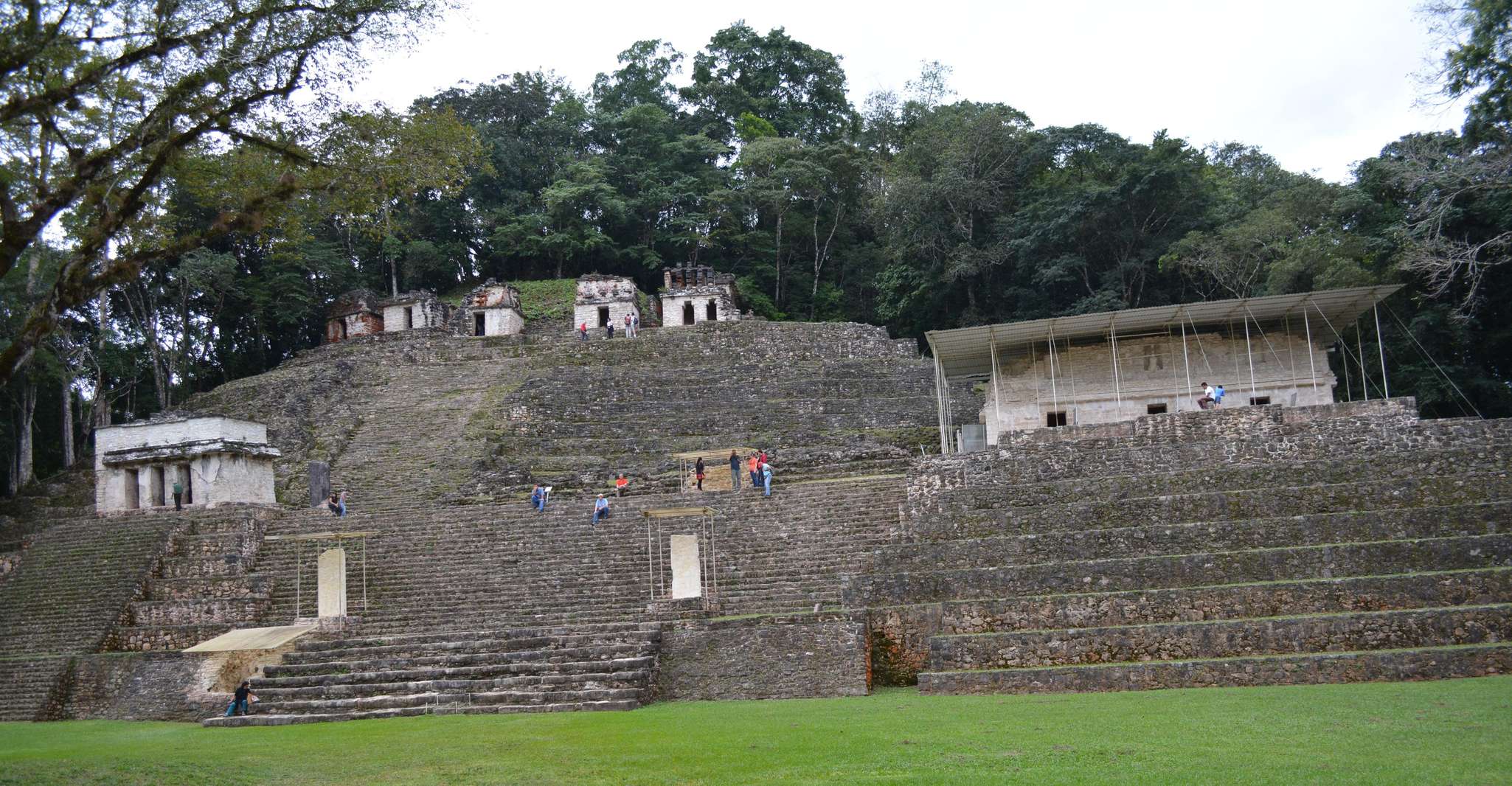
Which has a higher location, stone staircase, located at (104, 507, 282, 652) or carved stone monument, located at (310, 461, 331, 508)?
carved stone monument, located at (310, 461, 331, 508)

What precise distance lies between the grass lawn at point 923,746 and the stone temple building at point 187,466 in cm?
1224

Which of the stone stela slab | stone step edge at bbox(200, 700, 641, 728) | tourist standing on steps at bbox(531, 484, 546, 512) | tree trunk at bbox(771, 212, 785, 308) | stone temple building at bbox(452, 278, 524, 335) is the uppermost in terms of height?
tree trunk at bbox(771, 212, 785, 308)

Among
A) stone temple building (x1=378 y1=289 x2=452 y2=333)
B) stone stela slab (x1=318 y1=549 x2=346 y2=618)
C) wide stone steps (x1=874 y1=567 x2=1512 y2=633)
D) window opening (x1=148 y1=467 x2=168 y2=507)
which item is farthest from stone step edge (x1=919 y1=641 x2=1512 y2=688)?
stone temple building (x1=378 y1=289 x2=452 y2=333)

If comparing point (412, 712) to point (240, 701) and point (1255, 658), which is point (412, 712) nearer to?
point (240, 701)

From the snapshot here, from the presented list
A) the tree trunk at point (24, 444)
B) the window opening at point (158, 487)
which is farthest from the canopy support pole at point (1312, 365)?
the tree trunk at point (24, 444)

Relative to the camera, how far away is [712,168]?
172ft

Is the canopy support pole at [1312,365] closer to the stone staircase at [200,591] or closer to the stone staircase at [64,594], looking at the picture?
the stone staircase at [200,591]

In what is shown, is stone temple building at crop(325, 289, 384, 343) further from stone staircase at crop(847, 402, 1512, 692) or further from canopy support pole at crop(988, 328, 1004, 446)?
stone staircase at crop(847, 402, 1512, 692)

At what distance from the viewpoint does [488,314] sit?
4116 centimetres

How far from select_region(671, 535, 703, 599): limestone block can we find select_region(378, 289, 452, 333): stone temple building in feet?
92.4

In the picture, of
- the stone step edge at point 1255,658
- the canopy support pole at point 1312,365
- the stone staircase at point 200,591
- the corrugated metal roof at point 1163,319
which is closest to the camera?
the stone step edge at point 1255,658

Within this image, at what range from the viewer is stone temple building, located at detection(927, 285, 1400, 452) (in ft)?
73.2

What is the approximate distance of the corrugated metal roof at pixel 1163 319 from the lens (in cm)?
2105

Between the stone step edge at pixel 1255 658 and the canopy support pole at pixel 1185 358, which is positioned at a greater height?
the canopy support pole at pixel 1185 358
